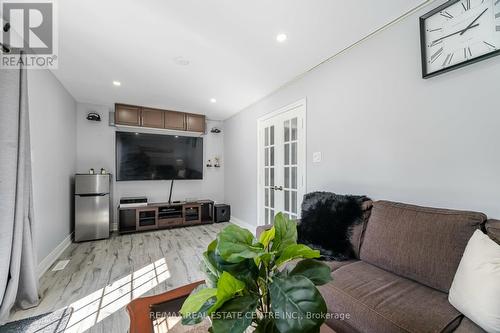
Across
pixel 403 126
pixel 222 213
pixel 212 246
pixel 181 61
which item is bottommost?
pixel 222 213

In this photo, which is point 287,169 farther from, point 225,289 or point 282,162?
point 225,289

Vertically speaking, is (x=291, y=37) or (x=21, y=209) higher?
(x=291, y=37)

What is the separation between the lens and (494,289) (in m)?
0.87

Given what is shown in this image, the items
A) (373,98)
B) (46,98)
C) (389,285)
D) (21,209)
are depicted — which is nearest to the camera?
(389,285)

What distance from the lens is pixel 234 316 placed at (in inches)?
20.7

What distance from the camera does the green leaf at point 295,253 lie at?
61 cm

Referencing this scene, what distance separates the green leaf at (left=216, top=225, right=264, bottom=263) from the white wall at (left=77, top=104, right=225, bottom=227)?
4.27 m

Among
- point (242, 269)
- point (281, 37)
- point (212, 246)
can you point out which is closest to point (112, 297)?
point (212, 246)

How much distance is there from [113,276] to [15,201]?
3.82ft

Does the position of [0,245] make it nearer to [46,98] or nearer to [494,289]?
[46,98]

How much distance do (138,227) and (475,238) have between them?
4381 millimetres

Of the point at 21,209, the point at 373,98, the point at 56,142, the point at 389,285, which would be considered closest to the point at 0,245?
the point at 21,209

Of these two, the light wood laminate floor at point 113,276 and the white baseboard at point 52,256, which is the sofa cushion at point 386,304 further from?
the white baseboard at point 52,256

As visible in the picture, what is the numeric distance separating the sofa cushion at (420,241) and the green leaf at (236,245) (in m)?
1.28
